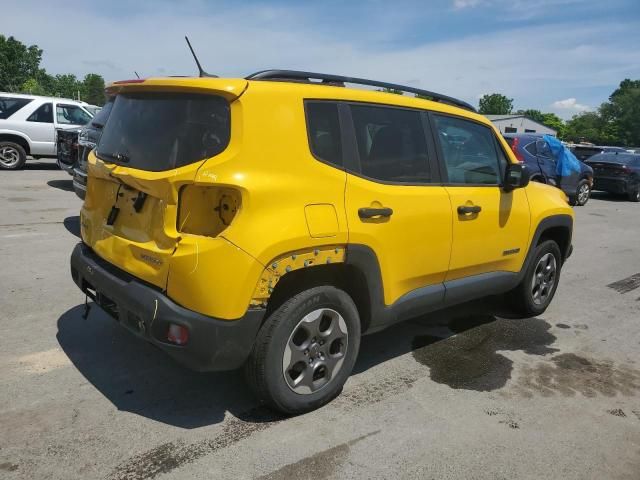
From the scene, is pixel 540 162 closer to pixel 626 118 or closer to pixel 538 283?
pixel 538 283

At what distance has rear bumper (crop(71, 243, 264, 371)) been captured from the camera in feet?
8.55

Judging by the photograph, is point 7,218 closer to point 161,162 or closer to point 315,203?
point 161,162

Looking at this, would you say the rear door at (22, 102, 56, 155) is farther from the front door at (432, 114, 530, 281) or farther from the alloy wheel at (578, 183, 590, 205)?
the alloy wheel at (578, 183, 590, 205)

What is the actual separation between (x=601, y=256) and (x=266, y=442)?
698cm

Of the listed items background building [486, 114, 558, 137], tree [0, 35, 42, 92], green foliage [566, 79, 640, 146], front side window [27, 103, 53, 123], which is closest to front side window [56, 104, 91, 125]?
front side window [27, 103, 53, 123]

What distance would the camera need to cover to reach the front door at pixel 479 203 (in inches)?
150

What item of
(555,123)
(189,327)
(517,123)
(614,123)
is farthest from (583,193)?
(555,123)

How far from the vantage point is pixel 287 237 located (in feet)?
8.89

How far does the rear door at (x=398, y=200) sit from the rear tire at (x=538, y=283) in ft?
4.77

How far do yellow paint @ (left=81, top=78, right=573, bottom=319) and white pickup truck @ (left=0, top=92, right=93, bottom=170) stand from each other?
1098 cm

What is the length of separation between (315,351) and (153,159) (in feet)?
4.57

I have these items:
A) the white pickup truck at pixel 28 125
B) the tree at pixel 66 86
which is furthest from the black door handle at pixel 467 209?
the tree at pixel 66 86

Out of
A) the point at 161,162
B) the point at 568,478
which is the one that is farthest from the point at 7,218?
the point at 568,478

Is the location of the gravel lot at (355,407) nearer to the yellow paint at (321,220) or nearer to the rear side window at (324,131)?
the yellow paint at (321,220)
